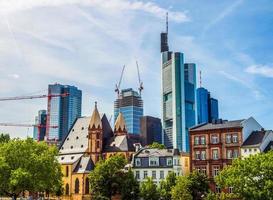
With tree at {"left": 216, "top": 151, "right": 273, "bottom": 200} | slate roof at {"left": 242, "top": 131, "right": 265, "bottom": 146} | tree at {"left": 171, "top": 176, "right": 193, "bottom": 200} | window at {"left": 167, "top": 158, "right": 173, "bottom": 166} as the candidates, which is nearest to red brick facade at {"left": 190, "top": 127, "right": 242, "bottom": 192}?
slate roof at {"left": 242, "top": 131, "right": 265, "bottom": 146}

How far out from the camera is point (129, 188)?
105812 millimetres

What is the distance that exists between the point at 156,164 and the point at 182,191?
24.6 metres

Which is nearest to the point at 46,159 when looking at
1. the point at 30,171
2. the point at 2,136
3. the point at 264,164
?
the point at 30,171

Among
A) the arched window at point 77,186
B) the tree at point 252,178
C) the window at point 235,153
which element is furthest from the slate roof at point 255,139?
the arched window at point 77,186

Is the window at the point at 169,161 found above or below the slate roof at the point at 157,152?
below

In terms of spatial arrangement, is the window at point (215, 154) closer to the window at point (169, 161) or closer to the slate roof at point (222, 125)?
the slate roof at point (222, 125)

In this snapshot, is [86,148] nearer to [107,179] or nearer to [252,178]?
[107,179]

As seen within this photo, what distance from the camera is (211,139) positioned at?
103562mm

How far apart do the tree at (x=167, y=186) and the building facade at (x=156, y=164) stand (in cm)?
852

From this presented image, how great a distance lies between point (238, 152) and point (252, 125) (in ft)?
26.0

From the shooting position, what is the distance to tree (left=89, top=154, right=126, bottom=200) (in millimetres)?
107062

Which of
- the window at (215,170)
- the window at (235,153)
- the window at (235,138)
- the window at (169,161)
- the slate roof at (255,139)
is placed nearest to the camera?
the slate roof at (255,139)

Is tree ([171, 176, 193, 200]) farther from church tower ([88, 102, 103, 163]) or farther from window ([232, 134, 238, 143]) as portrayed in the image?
church tower ([88, 102, 103, 163])

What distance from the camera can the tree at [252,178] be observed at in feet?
221
